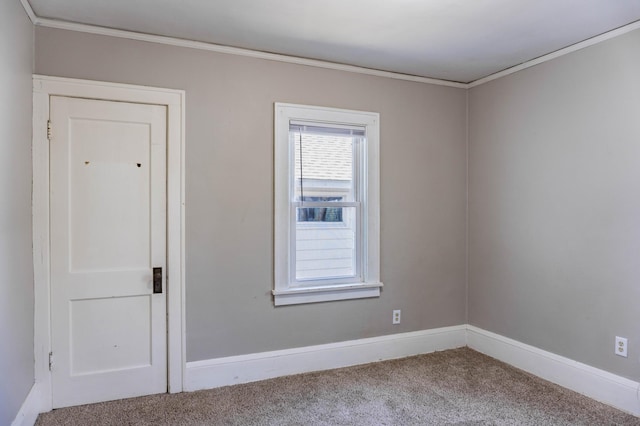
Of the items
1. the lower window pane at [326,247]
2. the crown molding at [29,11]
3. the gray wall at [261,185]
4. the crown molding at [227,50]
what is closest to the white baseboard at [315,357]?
the gray wall at [261,185]

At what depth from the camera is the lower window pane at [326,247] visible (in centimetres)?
322

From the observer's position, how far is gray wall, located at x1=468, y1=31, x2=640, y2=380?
8.51ft

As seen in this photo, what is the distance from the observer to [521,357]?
10.6 ft

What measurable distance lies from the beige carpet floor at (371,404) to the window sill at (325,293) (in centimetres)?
56

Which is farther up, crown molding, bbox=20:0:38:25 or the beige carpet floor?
crown molding, bbox=20:0:38:25

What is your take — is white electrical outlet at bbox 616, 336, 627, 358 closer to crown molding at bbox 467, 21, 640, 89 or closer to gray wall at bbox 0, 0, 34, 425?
crown molding at bbox 467, 21, 640, 89

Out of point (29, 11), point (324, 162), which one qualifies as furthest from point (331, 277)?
point (29, 11)

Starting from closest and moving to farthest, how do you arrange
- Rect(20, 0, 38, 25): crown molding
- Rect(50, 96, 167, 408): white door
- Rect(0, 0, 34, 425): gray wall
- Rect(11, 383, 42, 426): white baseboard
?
1. Rect(0, 0, 34, 425): gray wall
2. Rect(11, 383, 42, 426): white baseboard
3. Rect(20, 0, 38, 25): crown molding
4. Rect(50, 96, 167, 408): white door

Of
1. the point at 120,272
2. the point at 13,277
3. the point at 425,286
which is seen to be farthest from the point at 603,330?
the point at 13,277

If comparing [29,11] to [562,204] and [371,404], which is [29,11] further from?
[562,204]

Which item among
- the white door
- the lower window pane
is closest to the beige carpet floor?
the white door

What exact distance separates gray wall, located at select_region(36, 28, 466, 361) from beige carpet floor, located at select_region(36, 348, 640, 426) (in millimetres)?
329

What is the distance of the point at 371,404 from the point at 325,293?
2.91 ft

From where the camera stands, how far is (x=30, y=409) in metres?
2.30
